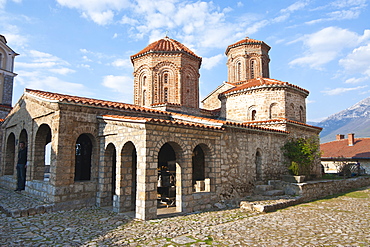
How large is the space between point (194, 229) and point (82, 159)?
613cm

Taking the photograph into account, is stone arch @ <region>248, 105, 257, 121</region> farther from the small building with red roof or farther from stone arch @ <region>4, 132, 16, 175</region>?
stone arch @ <region>4, 132, 16, 175</region>

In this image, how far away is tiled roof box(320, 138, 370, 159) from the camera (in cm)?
2378

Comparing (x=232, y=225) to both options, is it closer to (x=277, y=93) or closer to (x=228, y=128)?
(x=228, y=128)

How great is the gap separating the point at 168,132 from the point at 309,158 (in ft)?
28.0

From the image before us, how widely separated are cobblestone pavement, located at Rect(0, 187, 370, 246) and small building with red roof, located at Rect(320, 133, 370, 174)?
16.7 metres

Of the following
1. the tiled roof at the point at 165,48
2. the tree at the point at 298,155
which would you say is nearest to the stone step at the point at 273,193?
the tree at the point at 298,155

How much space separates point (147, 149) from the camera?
7.22m

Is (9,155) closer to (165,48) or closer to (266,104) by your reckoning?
(165,48)

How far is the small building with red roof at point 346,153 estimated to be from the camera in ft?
74.3

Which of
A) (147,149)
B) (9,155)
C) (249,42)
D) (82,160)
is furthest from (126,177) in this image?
(249,42)

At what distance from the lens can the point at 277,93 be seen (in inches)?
586

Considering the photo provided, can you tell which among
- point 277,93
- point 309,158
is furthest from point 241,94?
point 309,158

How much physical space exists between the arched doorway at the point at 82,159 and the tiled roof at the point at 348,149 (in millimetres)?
22073

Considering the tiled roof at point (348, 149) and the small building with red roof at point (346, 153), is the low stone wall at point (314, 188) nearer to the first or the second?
the small building with red roof at point (346, 153)
